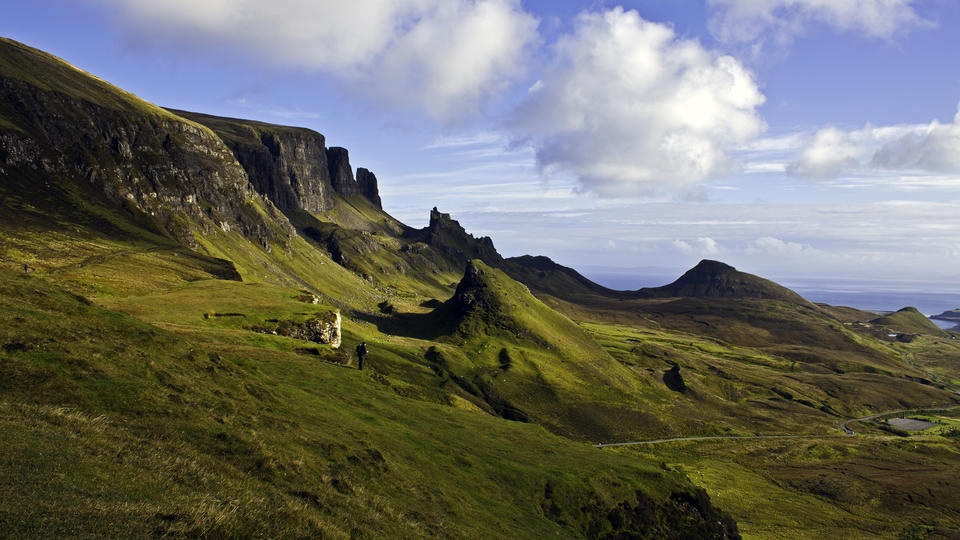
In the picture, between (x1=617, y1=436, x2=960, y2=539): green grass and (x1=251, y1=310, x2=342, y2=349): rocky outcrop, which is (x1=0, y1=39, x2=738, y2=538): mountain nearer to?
(x1=251, y1=310, x2=342, y2=349): rocky outcrop

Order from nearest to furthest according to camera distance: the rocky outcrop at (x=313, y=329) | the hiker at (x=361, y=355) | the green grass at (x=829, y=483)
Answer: the rocky outcrop at (x=313, y=329)
the green grass at (x=829, y=483)
the hiker at (x=361, y=355)

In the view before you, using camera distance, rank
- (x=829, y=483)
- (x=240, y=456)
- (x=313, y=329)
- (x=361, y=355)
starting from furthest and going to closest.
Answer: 1. (x=829, y=483)
2. (x=361, y=355)
3. (x=313, y=329)
4. (x=240, y=456)

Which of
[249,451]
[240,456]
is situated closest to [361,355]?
[249,451]

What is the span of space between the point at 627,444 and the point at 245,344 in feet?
394

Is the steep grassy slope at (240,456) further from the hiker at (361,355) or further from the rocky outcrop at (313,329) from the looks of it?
the hiker at (361,355)

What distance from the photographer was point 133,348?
44.2 metres

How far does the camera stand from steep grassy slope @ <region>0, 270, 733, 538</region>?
2206 centimetres

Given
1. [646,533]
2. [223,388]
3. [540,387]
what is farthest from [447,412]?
[540,387]

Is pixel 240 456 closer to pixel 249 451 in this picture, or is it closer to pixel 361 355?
pixel 249 451

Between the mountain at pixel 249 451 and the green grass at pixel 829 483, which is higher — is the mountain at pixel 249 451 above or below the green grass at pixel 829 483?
above

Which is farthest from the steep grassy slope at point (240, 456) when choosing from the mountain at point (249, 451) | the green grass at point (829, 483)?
the green grass at point (829, 483)

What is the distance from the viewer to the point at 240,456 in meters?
31.9

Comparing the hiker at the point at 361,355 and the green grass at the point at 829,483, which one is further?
the hiker at the point at 361,355

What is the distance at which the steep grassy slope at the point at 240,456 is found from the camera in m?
22.1
